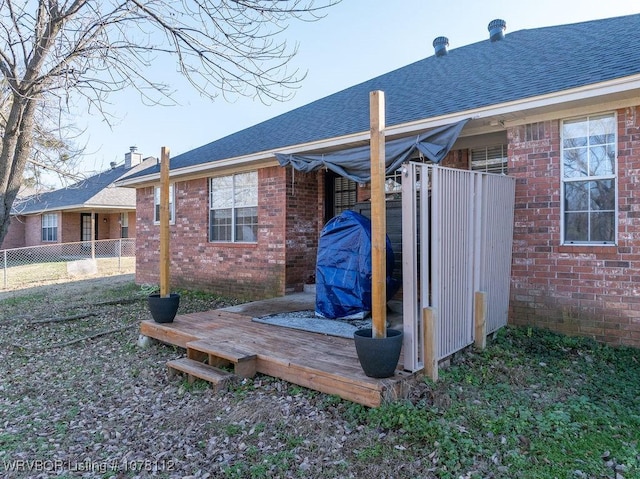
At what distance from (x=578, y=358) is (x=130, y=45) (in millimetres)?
6469

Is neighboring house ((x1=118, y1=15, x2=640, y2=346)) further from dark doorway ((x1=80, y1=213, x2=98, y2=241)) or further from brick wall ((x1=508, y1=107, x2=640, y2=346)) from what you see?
dark doorway ((x1=80, y1=213, x2=98, y2=241))

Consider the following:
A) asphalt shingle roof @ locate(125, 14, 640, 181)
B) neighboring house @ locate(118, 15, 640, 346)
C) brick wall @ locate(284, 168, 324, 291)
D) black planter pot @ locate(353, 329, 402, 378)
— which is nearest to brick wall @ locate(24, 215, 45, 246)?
asphalt shingle roof @ locate(125, 14, 640, 181)

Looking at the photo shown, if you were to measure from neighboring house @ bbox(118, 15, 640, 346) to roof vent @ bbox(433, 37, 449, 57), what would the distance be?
0.03 metres

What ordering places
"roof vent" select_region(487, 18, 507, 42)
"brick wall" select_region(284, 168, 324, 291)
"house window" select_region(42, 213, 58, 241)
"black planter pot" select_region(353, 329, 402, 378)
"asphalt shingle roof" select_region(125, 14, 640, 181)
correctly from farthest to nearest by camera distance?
1. "house window" select_region(42, 213, 58, 241)
2. "roof vent" select_region(487, 18, 507, 42)
3. "brick wall" select_region(284, 168, 324, 291)
4. "asphalt shingle roof" select_region(125, 14, 640, 181)
5. "black planter pot" select_region(353, 329, 402, 378)

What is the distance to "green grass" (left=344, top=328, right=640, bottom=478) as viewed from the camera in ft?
9.23

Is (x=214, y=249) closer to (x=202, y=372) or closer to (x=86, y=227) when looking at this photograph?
(x=202, y=372)

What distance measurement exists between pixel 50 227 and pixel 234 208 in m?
19.7

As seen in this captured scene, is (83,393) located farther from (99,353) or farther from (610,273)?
(610,273)

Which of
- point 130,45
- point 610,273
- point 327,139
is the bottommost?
point 610,273

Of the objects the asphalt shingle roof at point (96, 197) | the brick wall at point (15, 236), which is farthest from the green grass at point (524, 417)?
the brick wall at point (15, 236)

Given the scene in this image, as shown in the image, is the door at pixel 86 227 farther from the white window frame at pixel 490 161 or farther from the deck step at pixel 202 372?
the white window frame at pixel 490 161

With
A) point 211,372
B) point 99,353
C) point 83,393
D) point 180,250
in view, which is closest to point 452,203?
point 211,372

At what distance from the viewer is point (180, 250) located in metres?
10.6

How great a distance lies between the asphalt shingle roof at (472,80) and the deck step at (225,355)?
3818 millimetres
